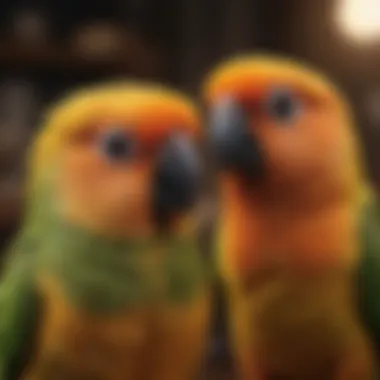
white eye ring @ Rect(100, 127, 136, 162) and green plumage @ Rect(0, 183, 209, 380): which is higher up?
white eye ring @ Rect(100, 127, 136, 162)

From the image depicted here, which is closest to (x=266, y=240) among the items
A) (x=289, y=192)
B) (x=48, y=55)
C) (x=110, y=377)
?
(x=289, y=192)

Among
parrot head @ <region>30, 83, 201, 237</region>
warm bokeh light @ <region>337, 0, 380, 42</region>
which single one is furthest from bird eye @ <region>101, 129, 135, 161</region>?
warm bokeh light @ <region>337, 0, 380, 42</region>

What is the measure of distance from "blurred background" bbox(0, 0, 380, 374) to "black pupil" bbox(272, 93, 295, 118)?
0.34ft

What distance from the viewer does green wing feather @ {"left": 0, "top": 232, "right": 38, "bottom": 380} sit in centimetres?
64

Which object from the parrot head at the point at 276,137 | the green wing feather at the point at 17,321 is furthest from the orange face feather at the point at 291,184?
the green wing feather at the point at 17,321

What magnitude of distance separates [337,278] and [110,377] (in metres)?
0.17

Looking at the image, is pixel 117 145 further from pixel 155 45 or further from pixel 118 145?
pixel 155 45

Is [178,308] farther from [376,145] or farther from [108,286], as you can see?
[376,145]

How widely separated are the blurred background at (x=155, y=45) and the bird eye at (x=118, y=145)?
0.36ft

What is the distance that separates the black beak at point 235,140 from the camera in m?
0.65

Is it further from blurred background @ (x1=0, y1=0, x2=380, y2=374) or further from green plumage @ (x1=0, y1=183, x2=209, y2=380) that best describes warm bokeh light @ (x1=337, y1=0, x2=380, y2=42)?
green plumage @ (x1=0, y1=183, x2=209, y2=380)

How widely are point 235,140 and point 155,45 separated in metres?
0.20

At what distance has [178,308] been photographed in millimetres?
646

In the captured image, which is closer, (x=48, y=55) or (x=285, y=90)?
(x=285, y=90)
